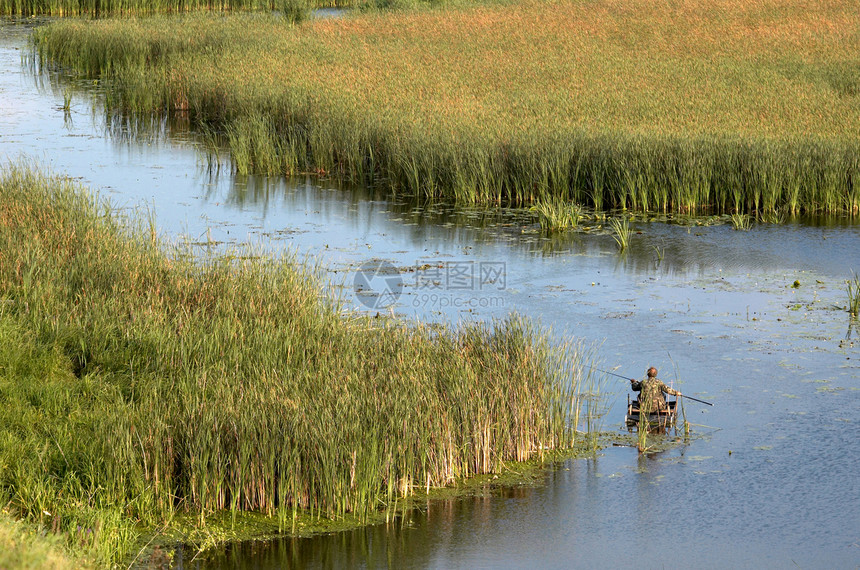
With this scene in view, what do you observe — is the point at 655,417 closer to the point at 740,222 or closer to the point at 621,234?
the point at 621,234

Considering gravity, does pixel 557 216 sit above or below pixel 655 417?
above

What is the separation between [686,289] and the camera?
13.0 metres

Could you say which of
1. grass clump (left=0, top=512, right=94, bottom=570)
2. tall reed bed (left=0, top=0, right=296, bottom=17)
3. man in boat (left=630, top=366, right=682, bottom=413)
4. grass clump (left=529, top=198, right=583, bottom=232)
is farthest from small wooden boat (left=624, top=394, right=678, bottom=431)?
tall reed bed (left=0, top=0, right=296, bottom=17)

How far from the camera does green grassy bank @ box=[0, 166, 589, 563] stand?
24.0 feet

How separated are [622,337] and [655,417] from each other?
2.05m

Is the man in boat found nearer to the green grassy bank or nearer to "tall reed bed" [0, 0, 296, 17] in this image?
the green grassy bank

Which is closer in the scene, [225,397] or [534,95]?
[225,397]

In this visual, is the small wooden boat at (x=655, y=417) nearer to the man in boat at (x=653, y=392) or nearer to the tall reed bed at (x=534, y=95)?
the man in boat at (x=653, y=392)

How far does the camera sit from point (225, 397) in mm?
7852

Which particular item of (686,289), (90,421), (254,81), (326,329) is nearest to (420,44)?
(254,81)

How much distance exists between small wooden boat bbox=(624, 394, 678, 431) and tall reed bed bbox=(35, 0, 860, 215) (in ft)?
24.3

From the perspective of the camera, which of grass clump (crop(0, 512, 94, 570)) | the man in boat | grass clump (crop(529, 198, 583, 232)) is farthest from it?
grass clump (crop(529, 198, 583, 232))

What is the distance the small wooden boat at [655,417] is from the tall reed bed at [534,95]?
7.42m

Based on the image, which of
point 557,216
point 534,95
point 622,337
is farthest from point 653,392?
point 534,95
